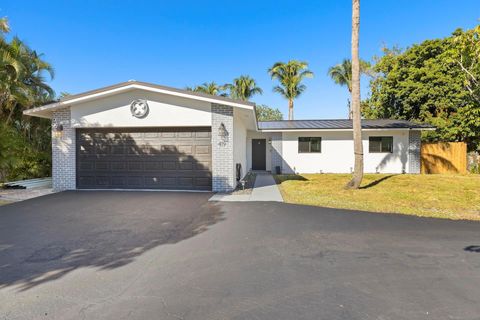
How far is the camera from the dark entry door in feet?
56.2

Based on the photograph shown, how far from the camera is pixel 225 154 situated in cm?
912

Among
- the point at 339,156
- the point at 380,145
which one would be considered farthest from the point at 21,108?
the point at 380,145

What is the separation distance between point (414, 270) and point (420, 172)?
1522cm

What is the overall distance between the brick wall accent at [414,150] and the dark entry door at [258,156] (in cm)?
900

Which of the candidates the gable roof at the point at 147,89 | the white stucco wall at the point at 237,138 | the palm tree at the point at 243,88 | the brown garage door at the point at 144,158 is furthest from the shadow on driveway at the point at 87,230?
the palm tree at the point at 243,88

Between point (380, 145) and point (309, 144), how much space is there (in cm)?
433

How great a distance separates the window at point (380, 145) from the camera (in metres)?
15.4

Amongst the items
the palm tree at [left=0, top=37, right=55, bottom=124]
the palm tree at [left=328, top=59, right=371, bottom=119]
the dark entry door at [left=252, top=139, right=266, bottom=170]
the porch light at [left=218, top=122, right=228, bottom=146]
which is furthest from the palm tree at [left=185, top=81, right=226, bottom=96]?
the porch light at [left=218, top=122, right=228, bottom=146]

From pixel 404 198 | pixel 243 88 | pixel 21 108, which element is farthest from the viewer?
pixel 243 88

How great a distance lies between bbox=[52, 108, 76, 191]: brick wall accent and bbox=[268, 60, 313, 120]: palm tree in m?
20.1

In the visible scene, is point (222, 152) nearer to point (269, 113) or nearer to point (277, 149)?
point (277, 149)

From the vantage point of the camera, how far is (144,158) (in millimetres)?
9633

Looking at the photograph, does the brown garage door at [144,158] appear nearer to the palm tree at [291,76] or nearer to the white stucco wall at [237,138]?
the white stucco wall at [237,138]

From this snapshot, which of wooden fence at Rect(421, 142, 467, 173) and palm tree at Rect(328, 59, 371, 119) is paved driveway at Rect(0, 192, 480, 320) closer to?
wooden fence at Rect(421, 142, 467, 173)
